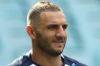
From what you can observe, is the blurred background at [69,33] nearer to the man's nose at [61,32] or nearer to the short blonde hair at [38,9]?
the short blonde hair at [38,9]

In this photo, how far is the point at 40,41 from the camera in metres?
2.99

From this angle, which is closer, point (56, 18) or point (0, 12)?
point (56, 18)

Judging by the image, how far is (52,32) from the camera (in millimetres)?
2930

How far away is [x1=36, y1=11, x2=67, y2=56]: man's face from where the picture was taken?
290 centimetres

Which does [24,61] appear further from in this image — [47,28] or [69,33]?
[69,33]

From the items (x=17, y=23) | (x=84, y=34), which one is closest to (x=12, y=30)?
(x=17, y=23)

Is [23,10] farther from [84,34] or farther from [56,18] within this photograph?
[56,18]

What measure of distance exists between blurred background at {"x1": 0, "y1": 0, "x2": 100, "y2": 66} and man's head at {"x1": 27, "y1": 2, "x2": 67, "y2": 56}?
8.67ft

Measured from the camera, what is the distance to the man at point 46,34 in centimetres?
291

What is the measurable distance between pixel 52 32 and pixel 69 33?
307 cm

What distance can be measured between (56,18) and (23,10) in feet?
9.85

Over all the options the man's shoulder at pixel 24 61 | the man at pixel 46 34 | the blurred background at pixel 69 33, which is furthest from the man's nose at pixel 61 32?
the blurred background at pixel 69 33

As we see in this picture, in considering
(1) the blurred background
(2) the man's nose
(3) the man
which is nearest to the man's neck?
(3) the man

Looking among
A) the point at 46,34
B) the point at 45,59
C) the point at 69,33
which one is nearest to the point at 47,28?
the point at 46,34
